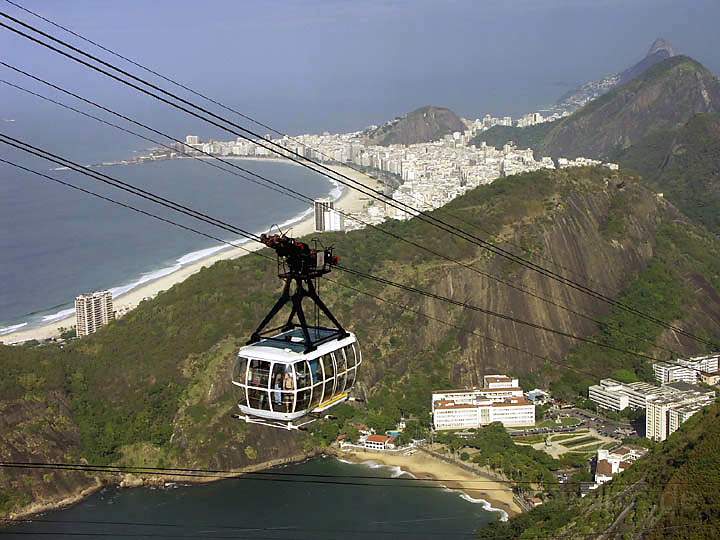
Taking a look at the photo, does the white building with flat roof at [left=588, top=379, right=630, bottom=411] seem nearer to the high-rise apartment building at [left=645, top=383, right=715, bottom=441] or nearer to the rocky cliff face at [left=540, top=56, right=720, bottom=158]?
the high-rise apartment building at [left=645, top=383, right=715, bottom=441]

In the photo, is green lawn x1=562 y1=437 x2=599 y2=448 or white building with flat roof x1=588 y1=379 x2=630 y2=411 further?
white building with flat roof x1=588 y1=379 x2=630 y2=411

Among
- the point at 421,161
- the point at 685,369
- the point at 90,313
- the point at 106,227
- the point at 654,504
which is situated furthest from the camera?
the point at 421,161

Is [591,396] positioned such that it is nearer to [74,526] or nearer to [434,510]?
[434,510]

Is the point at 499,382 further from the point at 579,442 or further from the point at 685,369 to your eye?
the point at 685,369

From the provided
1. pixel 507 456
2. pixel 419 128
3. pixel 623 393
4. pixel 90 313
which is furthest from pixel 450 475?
pixel 419 128

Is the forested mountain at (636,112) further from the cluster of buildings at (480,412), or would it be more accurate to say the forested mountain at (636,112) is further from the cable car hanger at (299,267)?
the cable car hanger at (299,267)

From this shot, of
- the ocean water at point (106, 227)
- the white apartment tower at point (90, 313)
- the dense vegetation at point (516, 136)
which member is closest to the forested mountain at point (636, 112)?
the dense vegetation at point (516, 136)

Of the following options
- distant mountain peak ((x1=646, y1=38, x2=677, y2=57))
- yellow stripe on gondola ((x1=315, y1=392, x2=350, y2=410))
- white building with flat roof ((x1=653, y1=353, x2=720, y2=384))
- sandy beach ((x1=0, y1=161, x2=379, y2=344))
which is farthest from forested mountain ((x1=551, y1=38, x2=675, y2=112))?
yellow stripe on gondola ((x1=315, y1=392, x2=350, y2=410))
